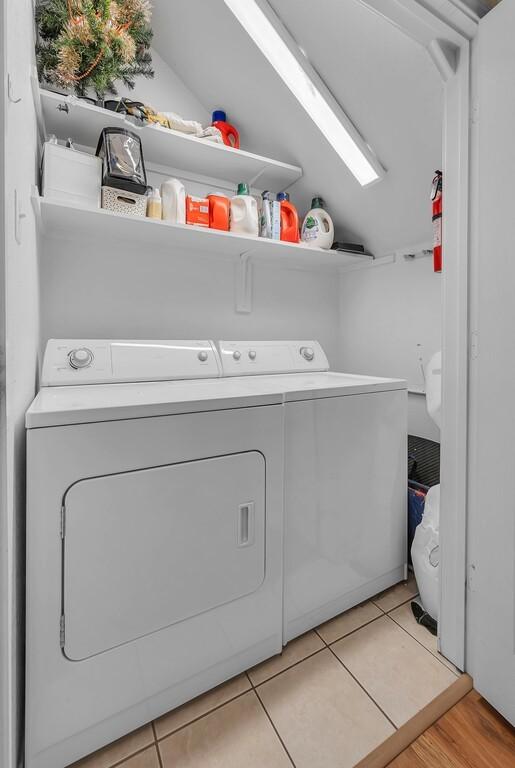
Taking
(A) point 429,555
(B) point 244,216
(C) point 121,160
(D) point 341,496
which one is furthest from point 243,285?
(A) point 429,555

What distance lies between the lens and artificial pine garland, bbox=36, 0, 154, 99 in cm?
149

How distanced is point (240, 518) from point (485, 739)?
3.23 feet

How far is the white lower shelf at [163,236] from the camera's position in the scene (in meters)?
1.59

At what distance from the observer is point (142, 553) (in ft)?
3.56

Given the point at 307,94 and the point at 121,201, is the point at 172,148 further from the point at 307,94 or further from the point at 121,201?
the point at 307,94

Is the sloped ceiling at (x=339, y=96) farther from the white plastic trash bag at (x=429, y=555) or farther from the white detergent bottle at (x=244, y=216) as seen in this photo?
the white plastic trash bag at (x=429, y=555)

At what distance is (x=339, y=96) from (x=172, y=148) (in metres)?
0.89

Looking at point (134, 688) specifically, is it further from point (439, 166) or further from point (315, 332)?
point (439, 166)

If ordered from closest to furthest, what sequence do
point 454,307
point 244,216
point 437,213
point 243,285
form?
point 454,307 → point 437,213 → point 244,216 → point 243,285

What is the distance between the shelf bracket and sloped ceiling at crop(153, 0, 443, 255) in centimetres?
63

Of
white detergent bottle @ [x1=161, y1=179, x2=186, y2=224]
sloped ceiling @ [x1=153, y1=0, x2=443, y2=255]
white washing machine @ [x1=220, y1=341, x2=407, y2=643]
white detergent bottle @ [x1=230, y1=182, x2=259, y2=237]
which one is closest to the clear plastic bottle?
white detergent bottle @ [x1=161, y1=179, x2=186, y2=224]

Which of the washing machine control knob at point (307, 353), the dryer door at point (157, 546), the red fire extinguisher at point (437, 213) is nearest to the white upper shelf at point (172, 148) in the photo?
the red fire extinguisher at point (437, 213)

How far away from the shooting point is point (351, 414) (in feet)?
5.09

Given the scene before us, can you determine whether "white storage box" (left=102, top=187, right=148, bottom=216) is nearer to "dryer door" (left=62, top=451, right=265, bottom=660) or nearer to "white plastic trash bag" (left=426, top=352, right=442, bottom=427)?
"dryer door" (left=62, top=451, right=265, bottom=660)
